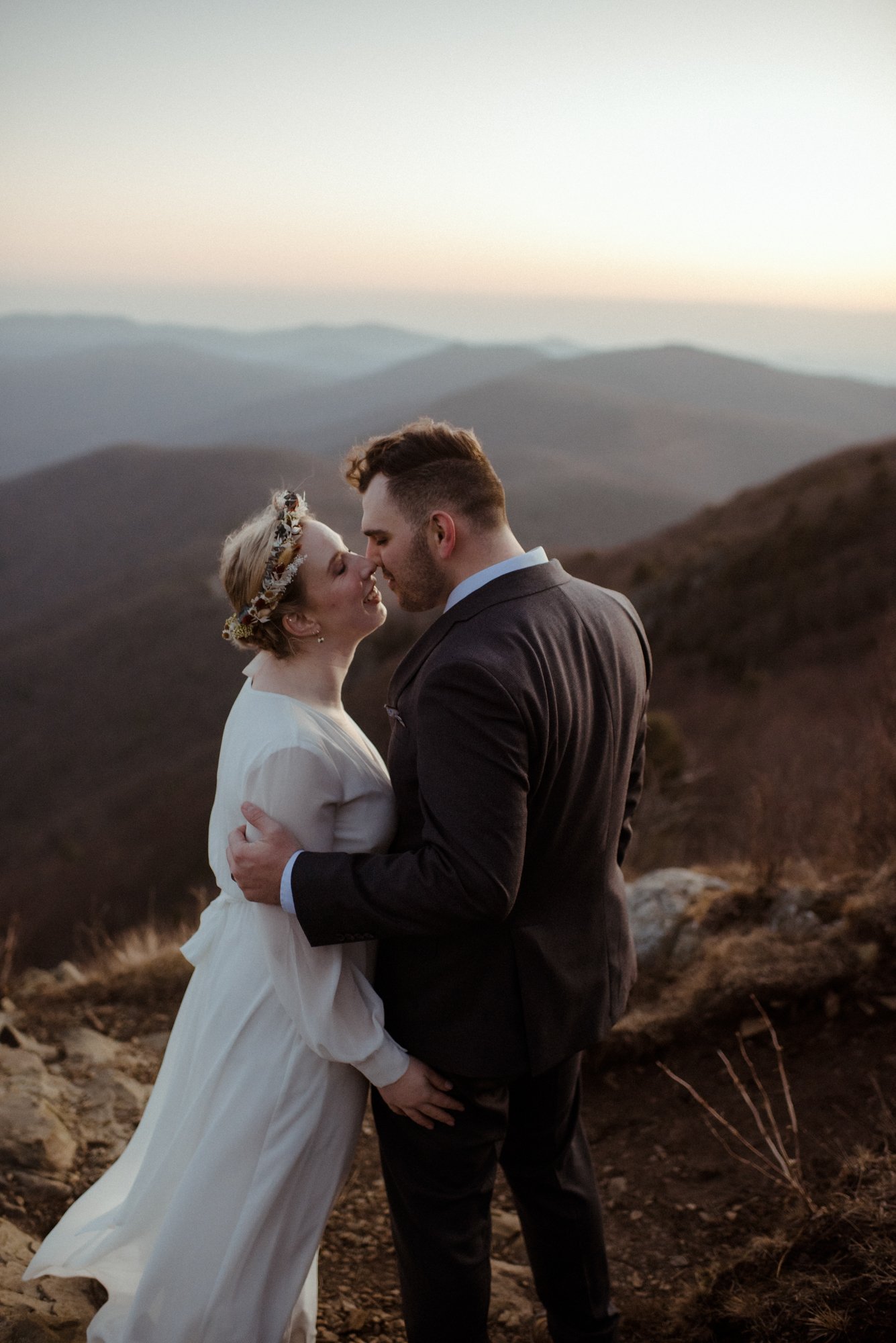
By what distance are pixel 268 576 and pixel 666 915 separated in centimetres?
340

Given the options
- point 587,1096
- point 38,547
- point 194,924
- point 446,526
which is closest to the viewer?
point 446,526

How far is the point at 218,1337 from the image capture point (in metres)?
2.37

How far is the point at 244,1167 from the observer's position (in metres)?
2.36

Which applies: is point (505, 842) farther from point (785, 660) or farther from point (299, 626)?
point (785, 660)

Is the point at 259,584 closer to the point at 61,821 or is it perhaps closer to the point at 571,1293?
the point at 571,1293

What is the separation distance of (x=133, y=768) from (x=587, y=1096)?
46.8 meters

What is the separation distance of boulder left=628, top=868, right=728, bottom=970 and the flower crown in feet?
Answer: 9.85

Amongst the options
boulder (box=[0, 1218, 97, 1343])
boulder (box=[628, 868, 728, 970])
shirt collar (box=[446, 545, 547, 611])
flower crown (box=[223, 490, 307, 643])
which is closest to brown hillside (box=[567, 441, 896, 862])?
boulder (box=[628, 868, 728, 970])

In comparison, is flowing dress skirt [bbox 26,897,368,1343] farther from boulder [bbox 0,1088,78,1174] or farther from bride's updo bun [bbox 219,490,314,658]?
boulder [bbox 0,1088,78,1174]

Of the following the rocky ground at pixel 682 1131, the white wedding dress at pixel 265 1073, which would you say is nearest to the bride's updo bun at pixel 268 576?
the white wedding dress at pixel 265 1073

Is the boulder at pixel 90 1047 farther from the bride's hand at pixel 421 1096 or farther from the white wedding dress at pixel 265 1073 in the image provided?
the bride's hand at pixel 421 1096

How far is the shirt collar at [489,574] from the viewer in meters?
2.13

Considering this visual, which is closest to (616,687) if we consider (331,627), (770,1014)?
(331,627)

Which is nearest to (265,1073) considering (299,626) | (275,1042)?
(275,1042)
